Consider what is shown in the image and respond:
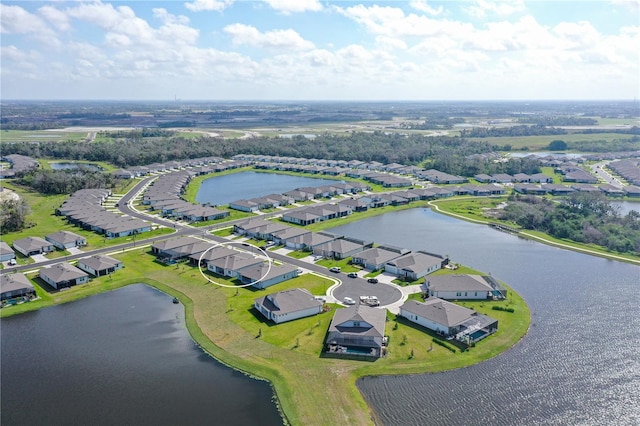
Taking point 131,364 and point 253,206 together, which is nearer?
point 131,364

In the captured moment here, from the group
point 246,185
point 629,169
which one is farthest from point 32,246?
point 629,169

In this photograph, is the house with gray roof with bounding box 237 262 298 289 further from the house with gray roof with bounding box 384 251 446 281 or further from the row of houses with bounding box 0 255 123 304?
the row of houses with bounding box 0 255 123 304

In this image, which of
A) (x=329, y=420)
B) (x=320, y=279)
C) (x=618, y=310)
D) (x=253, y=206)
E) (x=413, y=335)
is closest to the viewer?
(x=329, y=420)

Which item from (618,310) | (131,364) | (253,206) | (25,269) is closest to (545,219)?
(618,310)

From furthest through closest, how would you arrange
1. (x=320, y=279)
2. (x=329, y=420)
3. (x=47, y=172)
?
(x=47, y=172) → (x=320, y=279) → (x=329, y=420)

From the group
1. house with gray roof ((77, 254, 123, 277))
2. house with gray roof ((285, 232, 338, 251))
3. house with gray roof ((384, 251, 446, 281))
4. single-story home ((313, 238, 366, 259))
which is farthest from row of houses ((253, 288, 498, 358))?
house with gray roof ((77, 254, 123, 277))

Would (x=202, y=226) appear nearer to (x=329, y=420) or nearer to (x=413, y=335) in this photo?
(x=413, y=335)

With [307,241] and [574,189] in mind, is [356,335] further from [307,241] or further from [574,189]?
[574,189]
